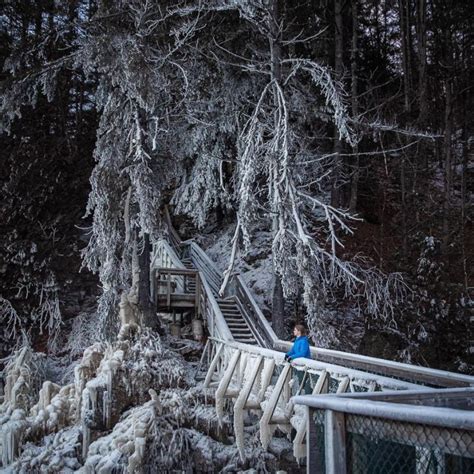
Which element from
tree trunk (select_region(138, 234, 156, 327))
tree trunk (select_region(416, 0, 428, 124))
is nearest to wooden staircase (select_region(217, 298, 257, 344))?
tree trunk (select_region(138, 234, 156, 327))

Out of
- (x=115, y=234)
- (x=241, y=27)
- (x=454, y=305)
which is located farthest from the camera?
(x=241, y=27)

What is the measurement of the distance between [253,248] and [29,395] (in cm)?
967

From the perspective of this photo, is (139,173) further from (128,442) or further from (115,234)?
(128,442)

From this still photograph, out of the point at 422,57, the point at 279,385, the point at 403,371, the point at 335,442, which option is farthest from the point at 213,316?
the point at 422,57

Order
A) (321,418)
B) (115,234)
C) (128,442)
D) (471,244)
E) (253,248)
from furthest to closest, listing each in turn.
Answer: (253,248)
(471,244)
(115,234)
(128,442)
(321,418)

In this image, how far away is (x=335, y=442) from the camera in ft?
9.88

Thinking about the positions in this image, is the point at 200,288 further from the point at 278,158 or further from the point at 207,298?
the point at 278,158

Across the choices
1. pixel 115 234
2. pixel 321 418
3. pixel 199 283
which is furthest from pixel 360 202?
pixel 321 418

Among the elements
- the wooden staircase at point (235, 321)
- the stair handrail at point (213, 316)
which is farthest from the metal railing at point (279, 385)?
the wooden staircase at point (235, 321)

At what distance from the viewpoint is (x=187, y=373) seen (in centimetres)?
1210

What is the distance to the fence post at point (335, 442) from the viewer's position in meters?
2.99

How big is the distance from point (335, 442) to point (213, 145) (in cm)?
1303

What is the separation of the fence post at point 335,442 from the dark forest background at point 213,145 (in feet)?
27.8

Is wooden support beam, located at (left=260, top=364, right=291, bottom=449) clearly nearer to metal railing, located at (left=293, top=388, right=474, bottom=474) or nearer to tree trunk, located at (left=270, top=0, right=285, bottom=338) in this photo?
metal railing, located at (left=293, top=388, right=474, bottom=474)
